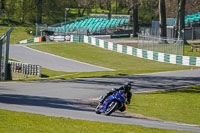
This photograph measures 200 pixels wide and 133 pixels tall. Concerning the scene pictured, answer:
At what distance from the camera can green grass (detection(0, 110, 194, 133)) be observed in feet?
36.6

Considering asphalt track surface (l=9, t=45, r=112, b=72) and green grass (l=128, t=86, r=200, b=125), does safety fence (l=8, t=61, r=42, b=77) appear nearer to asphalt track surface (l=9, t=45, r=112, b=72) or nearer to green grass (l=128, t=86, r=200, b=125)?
asphalt track surface (l=9, t=45, r=112, b=72)

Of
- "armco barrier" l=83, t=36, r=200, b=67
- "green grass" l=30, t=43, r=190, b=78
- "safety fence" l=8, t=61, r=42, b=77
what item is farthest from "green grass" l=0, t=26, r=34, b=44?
"safety fence" l=8, t=61, r=42, b=77

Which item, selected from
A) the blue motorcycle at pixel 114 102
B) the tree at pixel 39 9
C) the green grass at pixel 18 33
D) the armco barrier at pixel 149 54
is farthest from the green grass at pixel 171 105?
the tree at pixel 39 9

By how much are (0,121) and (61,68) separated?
88.4 feet

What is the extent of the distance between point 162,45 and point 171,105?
77.4ft

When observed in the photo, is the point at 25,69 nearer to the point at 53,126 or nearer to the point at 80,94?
the point at 80,94

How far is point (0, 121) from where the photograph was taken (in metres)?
12.1

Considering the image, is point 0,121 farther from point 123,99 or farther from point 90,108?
point 90,108

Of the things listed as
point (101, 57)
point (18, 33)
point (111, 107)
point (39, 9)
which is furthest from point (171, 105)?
point (39, 9)

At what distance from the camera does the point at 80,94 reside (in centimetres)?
2152

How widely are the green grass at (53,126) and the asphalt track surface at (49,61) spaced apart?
25.0 metres

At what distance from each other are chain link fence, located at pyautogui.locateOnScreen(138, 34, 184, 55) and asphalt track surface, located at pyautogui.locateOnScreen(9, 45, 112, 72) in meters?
6.72

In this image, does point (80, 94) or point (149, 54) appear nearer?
point (80, 94)

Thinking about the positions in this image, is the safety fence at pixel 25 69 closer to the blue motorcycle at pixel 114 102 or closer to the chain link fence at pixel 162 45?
the chain link fence at pixel 162 45
